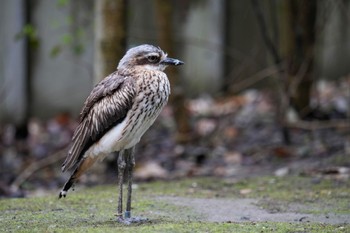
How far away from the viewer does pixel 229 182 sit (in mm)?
8430

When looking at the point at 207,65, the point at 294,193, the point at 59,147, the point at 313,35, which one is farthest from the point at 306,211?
the point at 207,65

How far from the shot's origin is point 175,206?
6934mm

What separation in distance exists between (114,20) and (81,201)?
9.01 ft

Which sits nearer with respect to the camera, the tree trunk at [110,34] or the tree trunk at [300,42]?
the tree trunk at [110,34]

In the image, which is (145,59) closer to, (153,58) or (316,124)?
(153,58)

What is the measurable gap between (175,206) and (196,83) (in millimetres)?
6291

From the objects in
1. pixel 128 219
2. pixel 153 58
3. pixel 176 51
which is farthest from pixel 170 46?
pixel 128 219

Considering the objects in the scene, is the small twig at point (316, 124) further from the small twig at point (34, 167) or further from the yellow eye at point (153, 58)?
the yellow eye at point (153, 58)

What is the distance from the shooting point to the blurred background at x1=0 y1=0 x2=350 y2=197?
954 centimetres

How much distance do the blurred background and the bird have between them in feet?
7.37

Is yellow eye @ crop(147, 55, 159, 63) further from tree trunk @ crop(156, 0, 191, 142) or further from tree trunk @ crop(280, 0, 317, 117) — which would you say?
tree trunk @ crop(280, 0, 317, 117)

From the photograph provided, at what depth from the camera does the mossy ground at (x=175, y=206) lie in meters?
5.74

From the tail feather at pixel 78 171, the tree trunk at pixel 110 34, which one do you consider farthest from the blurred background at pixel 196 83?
the tail feather at pixel 78 171

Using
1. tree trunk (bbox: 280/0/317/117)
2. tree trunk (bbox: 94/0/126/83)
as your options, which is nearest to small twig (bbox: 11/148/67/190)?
tree trunk (bbox: 94/0/126/83)
